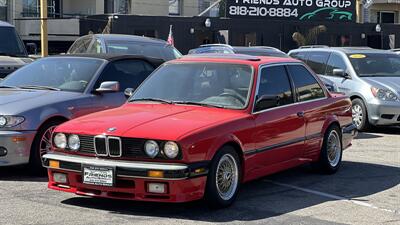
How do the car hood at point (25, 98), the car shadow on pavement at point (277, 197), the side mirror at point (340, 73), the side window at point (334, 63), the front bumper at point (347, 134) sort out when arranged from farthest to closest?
the side window at point (334, 63)
the side mirror at point (340, 73)
the front bumper at point (347, 134)
the car hood at point (25, 98)
the car shadow on pavement at point (277, 197)

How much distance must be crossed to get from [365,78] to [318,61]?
5.15 feet

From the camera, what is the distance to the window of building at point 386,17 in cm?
4699

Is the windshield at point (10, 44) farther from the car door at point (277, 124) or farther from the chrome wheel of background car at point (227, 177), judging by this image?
the chrome wheel of background car at point (227, 177)

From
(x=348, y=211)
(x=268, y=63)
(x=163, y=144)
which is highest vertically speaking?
(x=268, y=63)

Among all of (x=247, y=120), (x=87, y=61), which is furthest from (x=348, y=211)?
(x=87, y=61)

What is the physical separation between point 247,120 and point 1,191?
2792 mm

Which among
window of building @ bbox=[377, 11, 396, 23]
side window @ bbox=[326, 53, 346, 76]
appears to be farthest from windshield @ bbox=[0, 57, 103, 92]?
window of building @ bbox=[377, 11, 396, 23]

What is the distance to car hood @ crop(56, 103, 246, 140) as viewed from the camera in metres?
6.32

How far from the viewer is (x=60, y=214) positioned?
21.1 ft

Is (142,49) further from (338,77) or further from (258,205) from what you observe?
(258,205)

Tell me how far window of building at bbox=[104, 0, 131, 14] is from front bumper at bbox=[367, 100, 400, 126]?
26.2m

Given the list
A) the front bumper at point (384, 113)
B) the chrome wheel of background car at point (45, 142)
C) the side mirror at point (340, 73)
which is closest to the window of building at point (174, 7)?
the side mirror at point (340, 73)

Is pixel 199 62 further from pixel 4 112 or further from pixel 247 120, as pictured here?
pixel 4 112

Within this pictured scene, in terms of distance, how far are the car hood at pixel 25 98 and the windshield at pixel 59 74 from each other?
26cm
